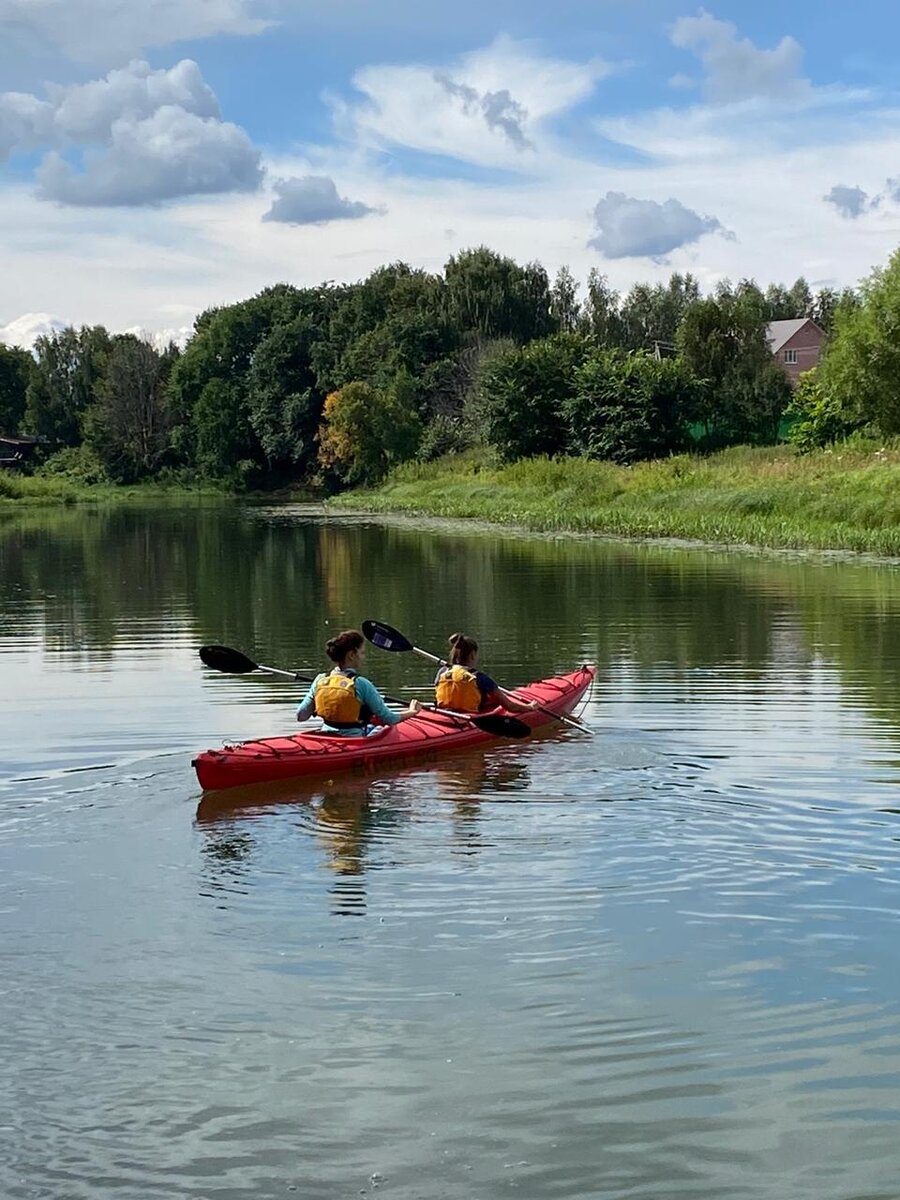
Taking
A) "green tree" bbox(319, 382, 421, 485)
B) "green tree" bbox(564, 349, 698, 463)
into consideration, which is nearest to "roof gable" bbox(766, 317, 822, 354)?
"green tree" bbox(319, 382, 421, 485)

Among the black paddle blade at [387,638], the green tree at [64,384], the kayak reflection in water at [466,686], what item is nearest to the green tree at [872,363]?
the black paddle blade at [387,638]

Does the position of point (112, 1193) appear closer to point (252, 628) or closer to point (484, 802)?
point (484, 802)

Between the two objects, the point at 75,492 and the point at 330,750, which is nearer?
the point at 330,750

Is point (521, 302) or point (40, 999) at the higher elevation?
point (521, 302)

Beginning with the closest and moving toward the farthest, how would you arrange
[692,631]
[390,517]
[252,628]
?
[692,631] → [252,628] → [390,517]

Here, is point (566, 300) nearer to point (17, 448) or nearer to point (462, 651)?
point (17, 448)

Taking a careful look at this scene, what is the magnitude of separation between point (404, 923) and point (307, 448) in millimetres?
76354

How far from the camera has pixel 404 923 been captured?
25.5 feet

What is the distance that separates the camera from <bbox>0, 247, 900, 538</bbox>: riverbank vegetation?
172ft

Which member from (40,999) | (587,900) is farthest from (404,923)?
(40,999)

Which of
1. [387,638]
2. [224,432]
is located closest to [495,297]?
[224,432]

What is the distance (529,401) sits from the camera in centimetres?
5809

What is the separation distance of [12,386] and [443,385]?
57344 millimetres

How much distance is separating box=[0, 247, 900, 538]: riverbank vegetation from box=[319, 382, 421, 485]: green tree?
0.12 meters
